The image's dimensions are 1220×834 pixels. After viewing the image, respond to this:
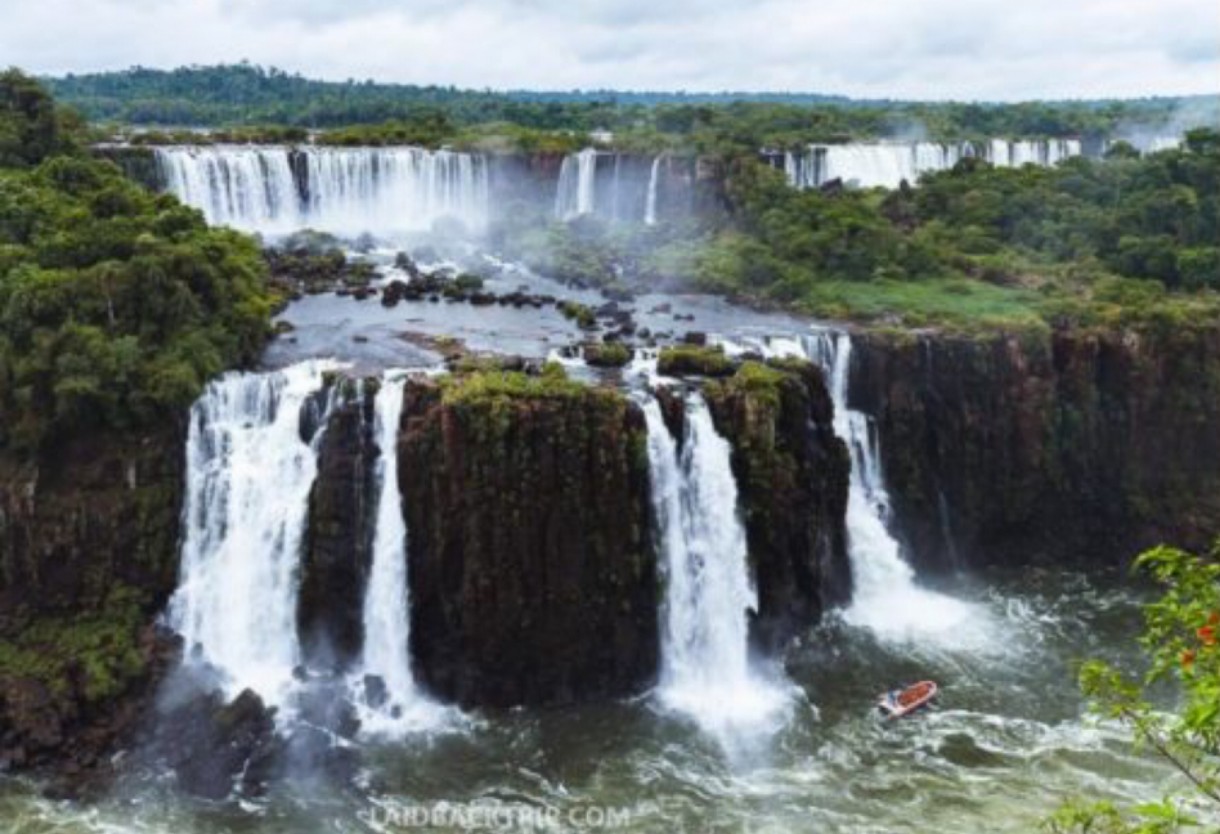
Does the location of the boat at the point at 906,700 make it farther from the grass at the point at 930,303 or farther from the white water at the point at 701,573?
the grass at the point at 930,303

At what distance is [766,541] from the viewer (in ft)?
80.5

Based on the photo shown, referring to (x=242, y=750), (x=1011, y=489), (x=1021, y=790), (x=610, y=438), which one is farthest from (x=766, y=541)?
(x=242, y=750)

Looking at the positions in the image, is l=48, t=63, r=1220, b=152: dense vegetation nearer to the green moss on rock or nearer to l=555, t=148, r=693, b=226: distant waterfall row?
l=555, t=148, r=693, b=226: distant waterfall row

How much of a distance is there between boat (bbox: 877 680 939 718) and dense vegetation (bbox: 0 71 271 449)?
15268mm

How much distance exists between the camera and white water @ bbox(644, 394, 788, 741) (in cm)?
2317

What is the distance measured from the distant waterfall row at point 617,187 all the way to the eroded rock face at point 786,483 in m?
24.4

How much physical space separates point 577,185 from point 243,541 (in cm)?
3063

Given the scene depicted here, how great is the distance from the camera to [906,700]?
2222cm

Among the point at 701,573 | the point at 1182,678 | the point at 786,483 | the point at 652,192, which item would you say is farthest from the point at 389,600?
the point at 652,192

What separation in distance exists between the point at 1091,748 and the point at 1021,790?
220 cm

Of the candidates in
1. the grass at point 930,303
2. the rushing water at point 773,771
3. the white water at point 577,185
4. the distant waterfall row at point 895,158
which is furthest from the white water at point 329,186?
the rushing water at point 773,771

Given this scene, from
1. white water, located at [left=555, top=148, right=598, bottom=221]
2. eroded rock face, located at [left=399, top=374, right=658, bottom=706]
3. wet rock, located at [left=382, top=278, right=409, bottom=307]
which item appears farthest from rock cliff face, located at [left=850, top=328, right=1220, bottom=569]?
white water, located at [left=555, top=148, right=598, bottom=221]

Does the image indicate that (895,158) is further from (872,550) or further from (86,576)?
(86,576)

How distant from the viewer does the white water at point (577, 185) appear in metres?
49.9
